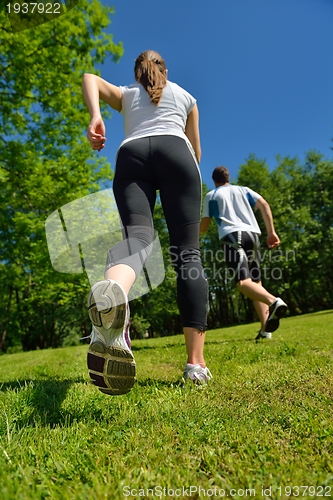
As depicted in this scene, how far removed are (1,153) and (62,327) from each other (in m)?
22.7

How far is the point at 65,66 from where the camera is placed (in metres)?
11.7

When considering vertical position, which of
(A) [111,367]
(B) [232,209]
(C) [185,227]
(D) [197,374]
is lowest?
(D) [197,374]

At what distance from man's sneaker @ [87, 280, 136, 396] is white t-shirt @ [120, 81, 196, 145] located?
1.25m

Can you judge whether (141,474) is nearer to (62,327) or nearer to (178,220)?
(178,220)

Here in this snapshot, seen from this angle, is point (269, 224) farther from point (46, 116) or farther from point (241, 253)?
point (46, 116)

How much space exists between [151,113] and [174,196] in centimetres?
65

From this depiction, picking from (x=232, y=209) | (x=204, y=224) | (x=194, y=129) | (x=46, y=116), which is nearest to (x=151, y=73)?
(x=194, y=129)

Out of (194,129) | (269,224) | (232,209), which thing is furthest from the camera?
(232,209)

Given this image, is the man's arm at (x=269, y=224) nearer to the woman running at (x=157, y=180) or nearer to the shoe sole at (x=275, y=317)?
the shoe sole at (x=275, y=317)

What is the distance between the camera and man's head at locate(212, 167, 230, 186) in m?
5.86

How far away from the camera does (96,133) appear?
2.15 metres

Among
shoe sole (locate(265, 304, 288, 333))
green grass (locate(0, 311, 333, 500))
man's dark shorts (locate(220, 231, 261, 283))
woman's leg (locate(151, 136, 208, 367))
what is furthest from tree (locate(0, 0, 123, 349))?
green grass (locate(0, 311, 333, 500))

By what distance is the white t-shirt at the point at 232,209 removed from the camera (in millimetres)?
5449

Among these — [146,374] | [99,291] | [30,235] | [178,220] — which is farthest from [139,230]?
[30,235]
